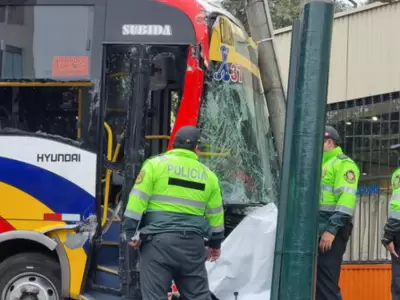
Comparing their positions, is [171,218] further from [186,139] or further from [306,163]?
[306,163]

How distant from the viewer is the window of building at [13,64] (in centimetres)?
658

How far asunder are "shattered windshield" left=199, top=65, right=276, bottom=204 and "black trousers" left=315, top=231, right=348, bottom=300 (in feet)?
2.78

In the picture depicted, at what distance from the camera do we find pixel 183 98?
Result: 648 cm

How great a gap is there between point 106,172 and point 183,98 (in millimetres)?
1009

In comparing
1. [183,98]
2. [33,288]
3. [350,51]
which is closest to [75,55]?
[183,98]

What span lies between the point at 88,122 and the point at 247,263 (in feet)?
6.54

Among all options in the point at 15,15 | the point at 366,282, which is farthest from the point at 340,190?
the point at 15,15

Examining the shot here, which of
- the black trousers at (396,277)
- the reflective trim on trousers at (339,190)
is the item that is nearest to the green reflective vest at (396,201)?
the black trousers at (396,277)

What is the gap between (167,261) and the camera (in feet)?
17.2

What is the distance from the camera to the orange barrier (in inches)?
320

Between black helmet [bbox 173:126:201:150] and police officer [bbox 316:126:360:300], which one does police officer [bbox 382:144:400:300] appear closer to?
police officer [bbox 316:126:360:300]

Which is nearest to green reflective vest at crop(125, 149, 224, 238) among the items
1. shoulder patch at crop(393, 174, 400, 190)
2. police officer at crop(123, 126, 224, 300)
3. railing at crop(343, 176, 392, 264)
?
police officer at crop(123, 126, 224, 300)

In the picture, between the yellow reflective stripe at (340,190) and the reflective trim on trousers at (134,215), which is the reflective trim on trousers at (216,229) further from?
the yellow reflective stripe at (340,190)

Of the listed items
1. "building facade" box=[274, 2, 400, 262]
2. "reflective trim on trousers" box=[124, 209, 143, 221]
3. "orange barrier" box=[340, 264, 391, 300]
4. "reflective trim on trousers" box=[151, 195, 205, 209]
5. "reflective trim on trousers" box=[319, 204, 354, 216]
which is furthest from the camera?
"building facade" box=[274, 2, 400, 262]
